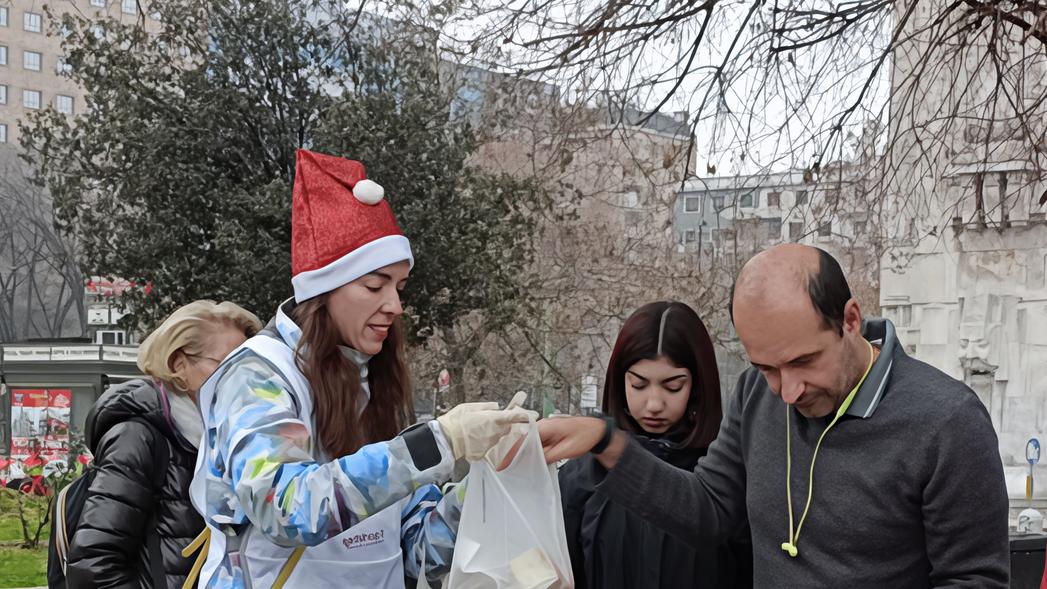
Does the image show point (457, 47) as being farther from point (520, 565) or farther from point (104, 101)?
point (104, 101)

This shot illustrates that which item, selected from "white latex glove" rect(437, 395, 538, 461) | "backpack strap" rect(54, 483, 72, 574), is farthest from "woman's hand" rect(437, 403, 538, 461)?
"backpack strap" rect(54, 483, 72, 574)

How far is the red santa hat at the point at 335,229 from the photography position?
2490 millimetres

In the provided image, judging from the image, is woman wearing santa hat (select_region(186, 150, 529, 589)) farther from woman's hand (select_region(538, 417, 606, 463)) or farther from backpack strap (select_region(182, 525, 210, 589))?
backpack strap (select_region(182, 525, 210, 589))

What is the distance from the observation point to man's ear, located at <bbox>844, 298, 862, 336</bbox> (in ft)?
7.34

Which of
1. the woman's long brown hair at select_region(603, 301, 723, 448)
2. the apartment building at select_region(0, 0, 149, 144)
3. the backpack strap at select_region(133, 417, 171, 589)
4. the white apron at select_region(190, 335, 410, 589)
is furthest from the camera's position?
the apartment building at select_region(0, 0, 149, 144)

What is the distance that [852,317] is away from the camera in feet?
7.38

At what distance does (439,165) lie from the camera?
11.5m

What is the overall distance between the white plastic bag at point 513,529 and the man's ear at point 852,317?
27.1 inches

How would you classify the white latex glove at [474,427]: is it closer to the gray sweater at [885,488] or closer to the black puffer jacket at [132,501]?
the gray sweater at [885,488]

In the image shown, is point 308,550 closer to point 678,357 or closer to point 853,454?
point 853,454

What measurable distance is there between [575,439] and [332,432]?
52 cm

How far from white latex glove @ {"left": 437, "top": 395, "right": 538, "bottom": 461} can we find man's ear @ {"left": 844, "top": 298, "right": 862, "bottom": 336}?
0.67 meters

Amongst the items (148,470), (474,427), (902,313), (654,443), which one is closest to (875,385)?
(474,427)

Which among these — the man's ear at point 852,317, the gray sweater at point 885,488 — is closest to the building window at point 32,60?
the gray sweater at point 885,488
